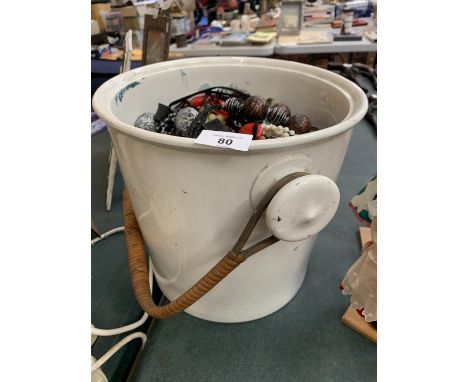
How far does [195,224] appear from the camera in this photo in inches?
20.5

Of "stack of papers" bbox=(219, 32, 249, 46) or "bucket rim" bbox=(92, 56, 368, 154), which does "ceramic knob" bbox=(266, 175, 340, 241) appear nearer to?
"bucket rim" bbox=(92, 56, 368, 154)

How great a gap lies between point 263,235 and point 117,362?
41 cm

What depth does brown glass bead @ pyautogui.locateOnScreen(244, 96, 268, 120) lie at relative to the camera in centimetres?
64

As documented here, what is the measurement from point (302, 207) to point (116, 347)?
45cm

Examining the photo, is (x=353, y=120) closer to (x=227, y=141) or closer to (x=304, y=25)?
(x=227, y=141)

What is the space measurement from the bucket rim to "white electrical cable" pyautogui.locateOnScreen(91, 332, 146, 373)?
0.41 meters

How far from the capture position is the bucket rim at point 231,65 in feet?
1.36

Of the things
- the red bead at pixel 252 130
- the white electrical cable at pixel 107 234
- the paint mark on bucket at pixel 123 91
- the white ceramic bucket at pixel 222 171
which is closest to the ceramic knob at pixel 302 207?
the white ceramic bucket at pixel 222 171

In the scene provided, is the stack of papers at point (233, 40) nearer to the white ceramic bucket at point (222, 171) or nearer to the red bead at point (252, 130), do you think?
the white ceramic bucket at point (222, 171)

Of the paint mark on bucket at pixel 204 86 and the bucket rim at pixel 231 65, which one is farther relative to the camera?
the paint mark on bucket at pixel 204 86

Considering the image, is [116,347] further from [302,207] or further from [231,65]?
[231,65]

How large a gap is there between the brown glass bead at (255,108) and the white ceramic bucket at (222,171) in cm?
13

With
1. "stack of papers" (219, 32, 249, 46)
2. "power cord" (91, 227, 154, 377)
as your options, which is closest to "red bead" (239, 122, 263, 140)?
"power cord" (91, 227, 154, 377)

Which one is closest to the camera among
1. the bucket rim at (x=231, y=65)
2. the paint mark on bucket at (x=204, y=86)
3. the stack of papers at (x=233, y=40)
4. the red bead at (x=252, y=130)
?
the bucket rim at (x=231, y=65)
